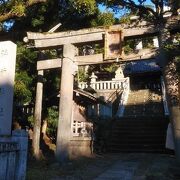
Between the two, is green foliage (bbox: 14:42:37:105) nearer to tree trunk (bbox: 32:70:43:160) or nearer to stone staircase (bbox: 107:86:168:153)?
tree trunk (bbox: 32:70:43:160)

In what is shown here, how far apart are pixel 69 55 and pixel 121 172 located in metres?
4.91

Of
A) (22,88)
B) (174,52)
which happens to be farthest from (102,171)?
(22,88)

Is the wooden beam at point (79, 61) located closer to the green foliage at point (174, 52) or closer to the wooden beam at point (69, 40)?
the wooden beam at point (69, 40)

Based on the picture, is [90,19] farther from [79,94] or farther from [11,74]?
[11,74]

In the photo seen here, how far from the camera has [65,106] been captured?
42.8 ft

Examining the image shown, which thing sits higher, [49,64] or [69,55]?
[69,55]

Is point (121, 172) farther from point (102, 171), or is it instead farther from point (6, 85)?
point (6, 85)

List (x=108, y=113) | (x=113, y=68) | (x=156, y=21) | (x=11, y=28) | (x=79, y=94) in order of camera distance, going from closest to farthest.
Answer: (x=156, y=21) → (x=11, y=28) → (x=79, y=94) → (x=108, y=113) → (x=113, y=68)

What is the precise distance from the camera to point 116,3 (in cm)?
1255

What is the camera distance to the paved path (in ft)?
33.3

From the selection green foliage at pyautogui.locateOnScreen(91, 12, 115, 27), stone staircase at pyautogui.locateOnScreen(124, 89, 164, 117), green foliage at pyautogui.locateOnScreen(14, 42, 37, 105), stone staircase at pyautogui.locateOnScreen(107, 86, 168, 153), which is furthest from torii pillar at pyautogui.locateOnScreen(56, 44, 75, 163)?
stone staircase at pyautogui.locateOnScreen(124, 89, 164, 117)

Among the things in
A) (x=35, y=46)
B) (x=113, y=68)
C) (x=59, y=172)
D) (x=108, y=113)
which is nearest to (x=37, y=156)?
(x=59, y=172)

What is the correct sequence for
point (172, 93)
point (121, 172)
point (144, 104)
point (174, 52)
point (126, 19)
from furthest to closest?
1. point (144, 104)
2. point (126, 19)
3. point (172, 93)
4. point (121, 172)
5. point (174, 52)

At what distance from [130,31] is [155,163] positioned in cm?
484
